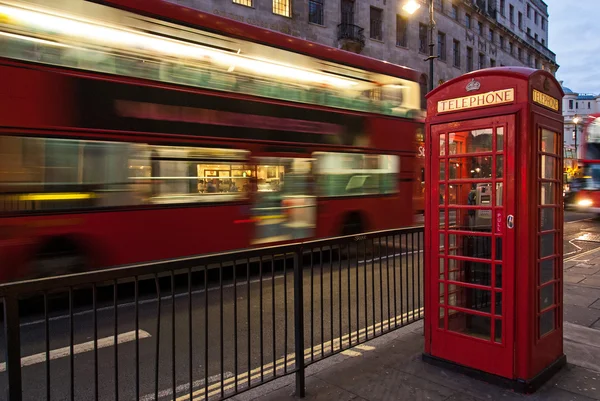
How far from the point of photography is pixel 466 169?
3668 millimetres

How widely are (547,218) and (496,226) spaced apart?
553 millimetres

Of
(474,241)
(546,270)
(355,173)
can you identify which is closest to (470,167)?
(474,241)

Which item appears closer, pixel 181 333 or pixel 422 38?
pixel 181 333

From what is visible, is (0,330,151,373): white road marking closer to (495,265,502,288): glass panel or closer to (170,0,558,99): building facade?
(495,265,502,288): glass panel

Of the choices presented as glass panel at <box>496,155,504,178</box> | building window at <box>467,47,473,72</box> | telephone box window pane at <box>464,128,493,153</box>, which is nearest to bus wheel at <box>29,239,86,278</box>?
telephone box window pane at <box>464,128,493,153</box>

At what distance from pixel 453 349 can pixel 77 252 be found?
5.38m

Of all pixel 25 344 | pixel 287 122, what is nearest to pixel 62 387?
pixel 25 344

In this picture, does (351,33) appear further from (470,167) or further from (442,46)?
(470,167)

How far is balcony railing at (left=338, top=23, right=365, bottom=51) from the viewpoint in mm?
24625

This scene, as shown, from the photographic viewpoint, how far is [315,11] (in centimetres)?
2431

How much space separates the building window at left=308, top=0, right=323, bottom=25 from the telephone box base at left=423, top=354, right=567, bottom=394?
23229 millimetres

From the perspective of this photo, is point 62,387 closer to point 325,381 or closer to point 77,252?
point 325,381

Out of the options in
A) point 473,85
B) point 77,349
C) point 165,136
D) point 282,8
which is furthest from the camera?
point 282,8

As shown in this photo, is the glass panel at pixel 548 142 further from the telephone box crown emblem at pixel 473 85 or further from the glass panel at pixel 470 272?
the glass panel at pixel 470 272
